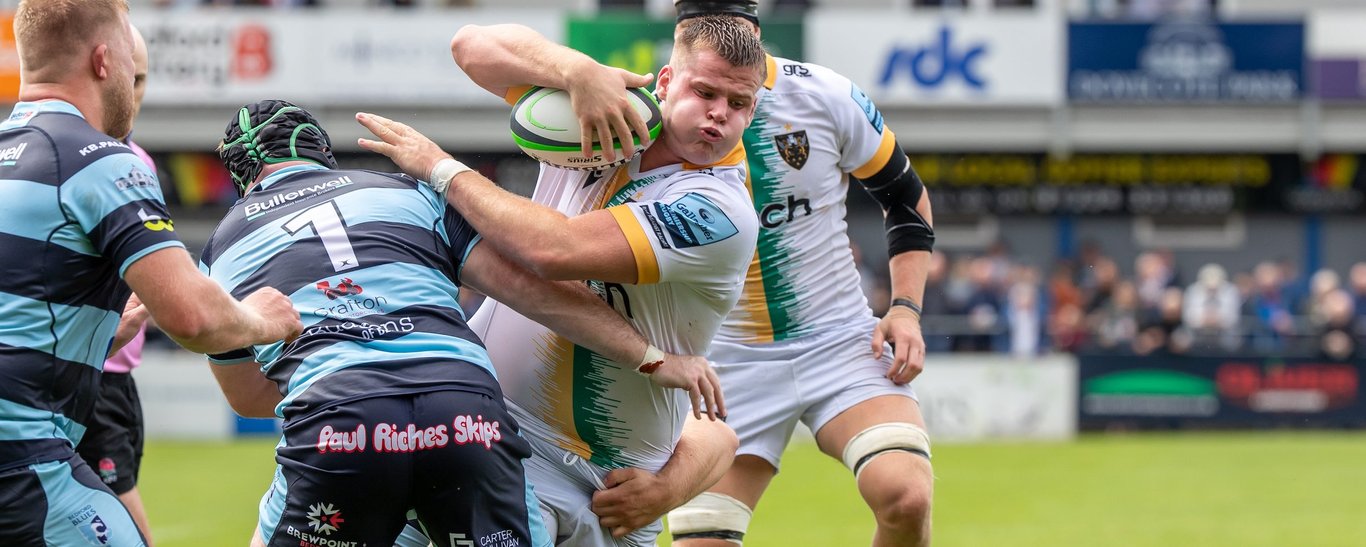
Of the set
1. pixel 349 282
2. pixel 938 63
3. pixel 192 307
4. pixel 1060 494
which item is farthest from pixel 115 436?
pixel 938 63

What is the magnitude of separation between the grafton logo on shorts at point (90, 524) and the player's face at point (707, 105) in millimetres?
1873

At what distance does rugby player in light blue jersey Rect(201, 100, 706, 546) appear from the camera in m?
3.85

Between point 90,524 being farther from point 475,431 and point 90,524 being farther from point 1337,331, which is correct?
point 1337,331

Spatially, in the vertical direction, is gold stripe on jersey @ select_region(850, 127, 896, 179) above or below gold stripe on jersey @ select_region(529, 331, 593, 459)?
above

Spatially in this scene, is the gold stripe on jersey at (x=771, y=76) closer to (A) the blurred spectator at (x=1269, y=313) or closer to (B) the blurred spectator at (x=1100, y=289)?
(B) the blurred spectator at (x=1100, y=289)

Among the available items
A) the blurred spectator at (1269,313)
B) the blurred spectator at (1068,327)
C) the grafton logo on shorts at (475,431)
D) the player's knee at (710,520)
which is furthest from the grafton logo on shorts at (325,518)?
the blurred spectator at (1269,313)

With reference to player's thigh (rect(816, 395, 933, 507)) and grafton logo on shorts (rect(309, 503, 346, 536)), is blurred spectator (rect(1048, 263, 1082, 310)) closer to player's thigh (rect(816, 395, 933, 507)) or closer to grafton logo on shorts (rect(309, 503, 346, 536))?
player's thigh (rect(816, 395, 933, 507))

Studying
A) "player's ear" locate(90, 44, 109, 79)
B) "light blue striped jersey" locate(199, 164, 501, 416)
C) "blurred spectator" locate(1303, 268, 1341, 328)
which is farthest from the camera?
"blurred spectator" locate(1303, 268, 1341, 328)

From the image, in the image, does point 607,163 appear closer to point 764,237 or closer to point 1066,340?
point 764,237

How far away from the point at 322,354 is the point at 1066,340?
53.6ft

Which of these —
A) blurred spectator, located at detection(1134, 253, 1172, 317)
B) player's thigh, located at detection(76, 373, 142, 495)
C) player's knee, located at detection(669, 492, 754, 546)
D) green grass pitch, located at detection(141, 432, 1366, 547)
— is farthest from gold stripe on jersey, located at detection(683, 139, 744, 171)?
blurred spectator, located at detection(1134, 253, 1172, 317)

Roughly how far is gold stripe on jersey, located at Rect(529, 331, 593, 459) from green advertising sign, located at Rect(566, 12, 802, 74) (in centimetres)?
1772

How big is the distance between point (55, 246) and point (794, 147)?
9.62 feet

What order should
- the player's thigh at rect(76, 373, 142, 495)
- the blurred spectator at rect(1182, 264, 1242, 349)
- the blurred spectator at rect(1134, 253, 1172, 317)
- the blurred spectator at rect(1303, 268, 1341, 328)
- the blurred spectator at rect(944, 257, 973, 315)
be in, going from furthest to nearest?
the blurred spectator at rect(1134, 253, 1172, 317), the blurred spectator at rect(944, 257, 973, 315), the blurred spectator at rect(1182, 264, 1242, 349), the blurred spectator at rect(1303, 268, 1341, 328), the player's thigh at rect(76, 373, 142, 495)
